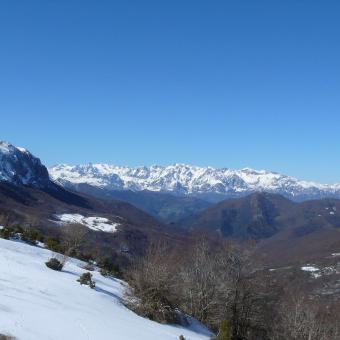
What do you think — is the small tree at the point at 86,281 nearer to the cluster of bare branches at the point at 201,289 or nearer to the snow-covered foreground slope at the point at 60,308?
the snow-covered foreground slope at the point at 60,308

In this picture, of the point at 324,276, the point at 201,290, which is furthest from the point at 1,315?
the point at 324,276

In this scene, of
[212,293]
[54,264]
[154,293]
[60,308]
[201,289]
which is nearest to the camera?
[60,308]

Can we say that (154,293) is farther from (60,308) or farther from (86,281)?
(60,308)

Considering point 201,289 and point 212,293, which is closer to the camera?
point 201,289

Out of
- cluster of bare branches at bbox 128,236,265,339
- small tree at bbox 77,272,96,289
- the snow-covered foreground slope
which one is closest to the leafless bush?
cluster of bare branches at bbox 128,236,265,339

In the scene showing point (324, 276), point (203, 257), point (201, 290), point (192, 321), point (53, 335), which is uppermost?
point (324, 276)

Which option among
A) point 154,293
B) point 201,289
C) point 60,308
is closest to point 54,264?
point 154,293

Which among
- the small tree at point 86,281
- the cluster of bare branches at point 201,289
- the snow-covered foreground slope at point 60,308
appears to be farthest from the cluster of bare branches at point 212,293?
the small tree at point 86,281

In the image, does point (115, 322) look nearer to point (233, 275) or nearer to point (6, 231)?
point (6, 231)

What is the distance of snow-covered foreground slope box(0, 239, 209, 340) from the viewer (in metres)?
11.8

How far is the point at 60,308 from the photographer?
13.9 metres

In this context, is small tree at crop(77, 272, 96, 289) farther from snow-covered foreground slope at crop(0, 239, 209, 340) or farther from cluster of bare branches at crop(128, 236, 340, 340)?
cluster of bare branches at crop(128, 236, 340, 340)

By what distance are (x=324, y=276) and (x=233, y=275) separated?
17864cm

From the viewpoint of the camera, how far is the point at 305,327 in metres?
35.7
